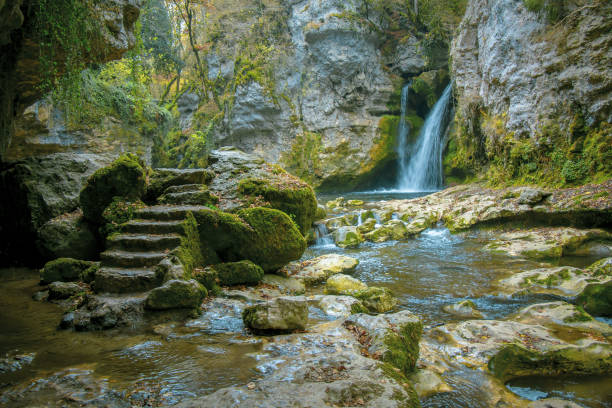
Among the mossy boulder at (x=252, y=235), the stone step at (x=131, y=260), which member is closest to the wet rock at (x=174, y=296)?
the stone step at (x=131, y=260)

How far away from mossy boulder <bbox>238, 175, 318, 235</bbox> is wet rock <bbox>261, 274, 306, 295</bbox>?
1214mm

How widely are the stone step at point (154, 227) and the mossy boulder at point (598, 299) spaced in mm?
6406

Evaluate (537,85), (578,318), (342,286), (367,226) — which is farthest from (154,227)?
(537,85)

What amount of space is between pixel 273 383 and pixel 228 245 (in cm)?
335

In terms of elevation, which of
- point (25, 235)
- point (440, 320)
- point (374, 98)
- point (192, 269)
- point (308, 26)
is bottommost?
point (440, 320)

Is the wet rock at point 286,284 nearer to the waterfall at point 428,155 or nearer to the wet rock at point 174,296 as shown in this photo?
the wet rock at point 174,296

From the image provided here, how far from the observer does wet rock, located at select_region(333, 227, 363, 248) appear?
9.95 m

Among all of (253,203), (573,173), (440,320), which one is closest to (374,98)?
(573,173)

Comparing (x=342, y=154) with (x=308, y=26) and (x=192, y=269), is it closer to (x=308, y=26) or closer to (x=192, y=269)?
(x=308, y=26)

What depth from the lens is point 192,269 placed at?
16.2 feet

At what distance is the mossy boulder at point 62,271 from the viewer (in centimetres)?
543

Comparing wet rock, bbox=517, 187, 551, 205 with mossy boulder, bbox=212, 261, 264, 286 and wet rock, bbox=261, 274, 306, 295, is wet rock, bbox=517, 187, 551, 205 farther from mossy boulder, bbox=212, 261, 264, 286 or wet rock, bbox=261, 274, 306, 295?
mossy boulder, bbox=212, 261, 264, 286

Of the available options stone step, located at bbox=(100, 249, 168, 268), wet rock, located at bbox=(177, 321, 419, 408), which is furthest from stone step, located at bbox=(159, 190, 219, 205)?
wet rock, located at bbox=(177, 321, 419, 408)

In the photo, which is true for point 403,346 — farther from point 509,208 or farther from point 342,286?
point 509,208
